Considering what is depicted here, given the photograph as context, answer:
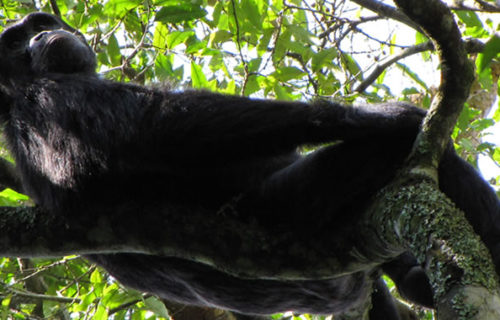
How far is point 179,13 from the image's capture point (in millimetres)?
4895

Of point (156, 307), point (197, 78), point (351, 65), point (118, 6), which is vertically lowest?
point (156, 307)

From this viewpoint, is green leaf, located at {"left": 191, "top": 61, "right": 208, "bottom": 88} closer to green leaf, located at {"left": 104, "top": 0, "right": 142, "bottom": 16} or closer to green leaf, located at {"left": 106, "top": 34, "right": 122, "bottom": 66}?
green leaf, located at {"left": 104, "top": 0, "right": 142, "bottom": 16}

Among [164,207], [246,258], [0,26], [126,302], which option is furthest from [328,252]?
[0,26]

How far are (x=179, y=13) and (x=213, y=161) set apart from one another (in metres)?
1.90

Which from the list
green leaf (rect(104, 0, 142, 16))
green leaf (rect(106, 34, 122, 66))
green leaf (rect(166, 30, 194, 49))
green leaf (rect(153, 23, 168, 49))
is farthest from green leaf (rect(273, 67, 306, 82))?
green leaf (rect(106, 34, 122, 66))

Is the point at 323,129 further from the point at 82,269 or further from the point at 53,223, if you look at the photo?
the point at 82,269

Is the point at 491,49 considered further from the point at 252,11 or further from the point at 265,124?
the point at 252,11

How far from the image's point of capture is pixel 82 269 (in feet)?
22.1

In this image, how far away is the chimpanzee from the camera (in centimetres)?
333

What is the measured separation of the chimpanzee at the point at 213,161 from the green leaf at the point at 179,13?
4.01 ft

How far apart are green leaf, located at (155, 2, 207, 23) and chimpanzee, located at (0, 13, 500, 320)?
1.22 meters

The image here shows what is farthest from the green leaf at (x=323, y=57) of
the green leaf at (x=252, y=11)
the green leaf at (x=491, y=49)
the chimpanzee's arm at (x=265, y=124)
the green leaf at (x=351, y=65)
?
the green leaf at (x=491, y=49)

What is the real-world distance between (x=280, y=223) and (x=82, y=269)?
12.8 ft

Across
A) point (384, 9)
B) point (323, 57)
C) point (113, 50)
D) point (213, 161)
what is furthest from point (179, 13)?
point (213, 161)
